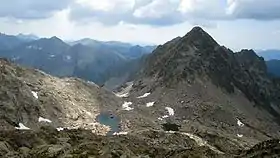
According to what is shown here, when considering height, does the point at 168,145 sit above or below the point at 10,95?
below

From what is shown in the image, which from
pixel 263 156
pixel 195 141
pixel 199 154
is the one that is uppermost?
pixel 263 156

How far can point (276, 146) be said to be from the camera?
95.6 meters

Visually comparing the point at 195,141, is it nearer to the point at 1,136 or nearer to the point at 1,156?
the point at 1,136

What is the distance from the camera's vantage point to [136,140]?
166125 mm

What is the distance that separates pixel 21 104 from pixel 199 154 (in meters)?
97.2

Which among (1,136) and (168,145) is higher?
(1,136)

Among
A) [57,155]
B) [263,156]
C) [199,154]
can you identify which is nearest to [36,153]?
[57,155]

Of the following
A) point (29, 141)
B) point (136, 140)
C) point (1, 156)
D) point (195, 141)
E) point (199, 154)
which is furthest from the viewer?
point (195, 141)

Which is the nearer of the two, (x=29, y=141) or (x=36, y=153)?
(x=36, y=153)

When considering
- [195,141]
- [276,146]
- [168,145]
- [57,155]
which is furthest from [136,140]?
[276,146]

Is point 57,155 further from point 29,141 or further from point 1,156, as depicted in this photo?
point 29,141

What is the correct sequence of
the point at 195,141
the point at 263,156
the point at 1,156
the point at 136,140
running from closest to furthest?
1. the point at 263,156
2. the point at 1,156
3. the point at 136,140
4. the point at 195,141


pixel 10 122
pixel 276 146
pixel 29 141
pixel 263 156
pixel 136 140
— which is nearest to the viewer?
pixel 263 156

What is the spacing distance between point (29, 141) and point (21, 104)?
65.9 m
